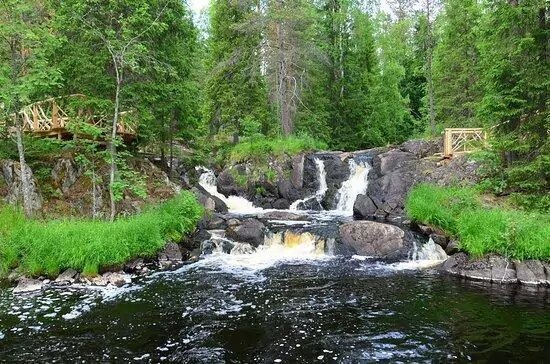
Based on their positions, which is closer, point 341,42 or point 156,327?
point 156,327

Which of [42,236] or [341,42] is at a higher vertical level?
[341,42]

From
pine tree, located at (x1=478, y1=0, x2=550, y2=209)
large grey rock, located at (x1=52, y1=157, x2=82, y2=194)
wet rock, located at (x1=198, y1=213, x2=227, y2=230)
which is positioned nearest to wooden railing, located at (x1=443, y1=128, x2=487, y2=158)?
pine tree, located at (x1=478, y1=0, x2=550, y2=209)

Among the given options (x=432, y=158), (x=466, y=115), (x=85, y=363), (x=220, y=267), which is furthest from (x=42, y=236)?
(x=466, y=115)

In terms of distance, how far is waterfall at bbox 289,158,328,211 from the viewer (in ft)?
71.1

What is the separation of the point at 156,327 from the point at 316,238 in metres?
7.53

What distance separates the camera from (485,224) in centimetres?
1210

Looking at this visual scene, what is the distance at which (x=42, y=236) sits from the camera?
456 inches

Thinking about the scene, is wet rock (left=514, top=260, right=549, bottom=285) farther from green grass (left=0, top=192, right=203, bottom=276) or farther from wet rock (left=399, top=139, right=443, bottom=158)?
wet rock (left=399, top=139, right=443, bottom=158)

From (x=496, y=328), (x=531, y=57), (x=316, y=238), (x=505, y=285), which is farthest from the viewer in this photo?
(x=316, y=238)

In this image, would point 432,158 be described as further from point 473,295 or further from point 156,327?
point 156,327

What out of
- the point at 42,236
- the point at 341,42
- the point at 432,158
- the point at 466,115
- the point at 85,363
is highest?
the point at 341,42

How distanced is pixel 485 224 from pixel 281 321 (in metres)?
6.89

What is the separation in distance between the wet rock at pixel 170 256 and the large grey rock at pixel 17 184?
437 centimetres

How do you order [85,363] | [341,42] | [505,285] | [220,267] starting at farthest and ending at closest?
1. [341,42]
2. [220,267]
3. [505,285]
4. [85,363]
